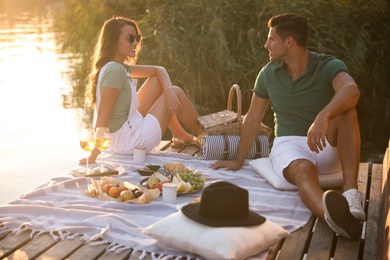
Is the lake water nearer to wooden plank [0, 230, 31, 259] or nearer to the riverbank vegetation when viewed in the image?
the riverbank vegetation

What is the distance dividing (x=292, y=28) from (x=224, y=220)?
1746mm

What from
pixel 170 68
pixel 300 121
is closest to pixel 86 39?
pixel 170 68

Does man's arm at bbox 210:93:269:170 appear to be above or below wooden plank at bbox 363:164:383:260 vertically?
above

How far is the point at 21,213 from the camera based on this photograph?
13.3 ft

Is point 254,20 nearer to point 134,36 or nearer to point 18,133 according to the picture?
point 18,133

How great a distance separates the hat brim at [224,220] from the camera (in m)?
3.36

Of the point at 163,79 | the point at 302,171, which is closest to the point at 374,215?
the point at 302,171

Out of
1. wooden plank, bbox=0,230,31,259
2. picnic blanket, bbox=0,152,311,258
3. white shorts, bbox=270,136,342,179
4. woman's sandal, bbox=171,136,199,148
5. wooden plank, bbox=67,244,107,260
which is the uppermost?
white shorts, bbox=270,136,342,179

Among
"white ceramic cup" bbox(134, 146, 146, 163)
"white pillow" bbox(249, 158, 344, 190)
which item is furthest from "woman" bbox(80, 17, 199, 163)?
"white pillow" bbox(249, 158, 344, 190)

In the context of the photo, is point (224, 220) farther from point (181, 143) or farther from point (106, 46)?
point (181, 143)

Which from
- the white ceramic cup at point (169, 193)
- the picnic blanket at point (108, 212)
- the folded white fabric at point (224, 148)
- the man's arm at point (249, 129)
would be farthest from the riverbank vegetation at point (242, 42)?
the white ceramic cup at point (169, 193)

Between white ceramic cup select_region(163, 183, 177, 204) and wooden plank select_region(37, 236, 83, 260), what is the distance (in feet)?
2.32

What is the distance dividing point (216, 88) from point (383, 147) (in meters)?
2.10

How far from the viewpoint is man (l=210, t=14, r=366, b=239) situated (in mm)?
4196
